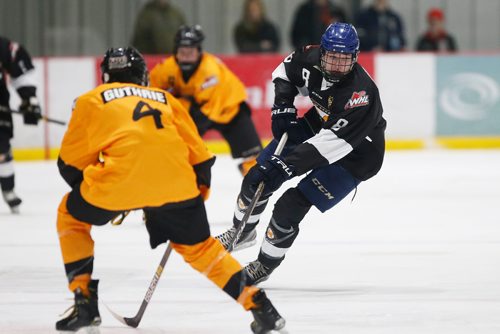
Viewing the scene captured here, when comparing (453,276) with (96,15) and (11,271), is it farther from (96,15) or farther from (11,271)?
(96,15)

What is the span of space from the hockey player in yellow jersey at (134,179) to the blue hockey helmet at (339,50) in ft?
2.95

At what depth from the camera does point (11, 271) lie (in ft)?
16.8

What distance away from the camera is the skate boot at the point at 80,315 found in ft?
11.9

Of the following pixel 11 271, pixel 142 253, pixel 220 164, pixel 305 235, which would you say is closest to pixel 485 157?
pixel 220 164

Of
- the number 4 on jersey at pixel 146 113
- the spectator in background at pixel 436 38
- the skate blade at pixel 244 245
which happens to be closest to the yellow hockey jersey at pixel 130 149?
the number 4 on jersey at pixel 146 113

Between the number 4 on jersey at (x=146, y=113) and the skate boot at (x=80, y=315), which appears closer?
the number 4 on jersey at (x=146, y=113)

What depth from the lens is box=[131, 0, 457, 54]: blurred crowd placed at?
1008 cm

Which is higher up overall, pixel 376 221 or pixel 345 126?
pixel 345 126

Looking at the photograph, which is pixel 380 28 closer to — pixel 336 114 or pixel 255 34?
pixel 255 34

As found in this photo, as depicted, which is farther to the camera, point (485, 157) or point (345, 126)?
point (485, 157)

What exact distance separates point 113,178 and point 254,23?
22.2 feet

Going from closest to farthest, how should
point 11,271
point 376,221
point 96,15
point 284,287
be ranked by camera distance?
point 284,287 → point 11,271 → point 376,221 → point 96,15

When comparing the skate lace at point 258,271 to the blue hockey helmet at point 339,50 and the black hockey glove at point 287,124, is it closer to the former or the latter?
the black hockey glove at point 287,124

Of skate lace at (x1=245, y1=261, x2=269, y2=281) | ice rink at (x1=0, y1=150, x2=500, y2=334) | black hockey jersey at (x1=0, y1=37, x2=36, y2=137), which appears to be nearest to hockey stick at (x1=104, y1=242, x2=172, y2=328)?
ice rink at (x1=0, y1=150, x2=500, y2=334)
